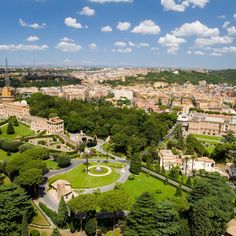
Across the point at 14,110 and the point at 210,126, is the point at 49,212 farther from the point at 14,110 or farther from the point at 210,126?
the point at 210,126

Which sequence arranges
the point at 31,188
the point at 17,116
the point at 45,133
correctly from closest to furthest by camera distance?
the point at 31,188 < the point at 45,133 < the point at 17,116

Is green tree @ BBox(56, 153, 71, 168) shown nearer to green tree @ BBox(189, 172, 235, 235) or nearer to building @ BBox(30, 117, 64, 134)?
building @ BBox(30, 117, 64, 134)

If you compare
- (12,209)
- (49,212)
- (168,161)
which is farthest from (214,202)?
(12,209)

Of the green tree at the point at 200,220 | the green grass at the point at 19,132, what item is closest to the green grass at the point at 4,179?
the green grass at the point at 19,132

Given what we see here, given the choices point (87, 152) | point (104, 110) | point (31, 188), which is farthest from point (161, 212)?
point (104, 110)

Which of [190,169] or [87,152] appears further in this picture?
[87,152]

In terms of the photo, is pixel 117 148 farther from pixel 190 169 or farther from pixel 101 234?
pixel 101 234

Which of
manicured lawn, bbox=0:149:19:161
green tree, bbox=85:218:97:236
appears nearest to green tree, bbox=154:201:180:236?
green tree, bbox=85:218:97:236

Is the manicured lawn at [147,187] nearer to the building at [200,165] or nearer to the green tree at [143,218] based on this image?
→ the building at [200,165]
